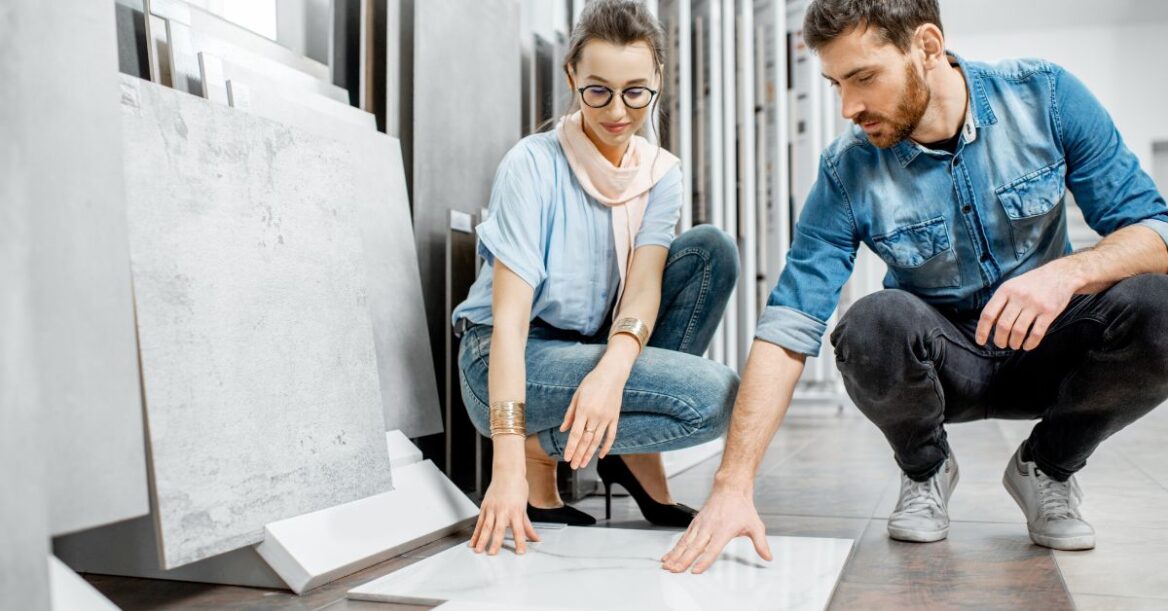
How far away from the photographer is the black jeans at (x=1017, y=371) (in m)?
1.50

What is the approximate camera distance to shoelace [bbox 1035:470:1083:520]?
1.59 metres

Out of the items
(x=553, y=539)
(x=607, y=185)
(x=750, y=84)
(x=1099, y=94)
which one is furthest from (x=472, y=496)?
(x=1099, y=94)

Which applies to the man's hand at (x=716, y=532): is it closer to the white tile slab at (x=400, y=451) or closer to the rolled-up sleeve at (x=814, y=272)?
the rolled-up sleeve at (x=814, y=272)

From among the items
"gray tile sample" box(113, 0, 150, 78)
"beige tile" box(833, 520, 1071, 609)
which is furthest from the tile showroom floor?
"gray tile sample" box(113, 0, 150, 78)

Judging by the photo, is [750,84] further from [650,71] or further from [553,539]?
[553,539]

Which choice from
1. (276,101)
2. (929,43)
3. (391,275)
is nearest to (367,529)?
(391,275)

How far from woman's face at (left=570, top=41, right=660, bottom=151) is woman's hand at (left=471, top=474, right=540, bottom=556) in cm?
67

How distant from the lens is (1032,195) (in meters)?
1.61

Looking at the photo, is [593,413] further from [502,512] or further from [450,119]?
[450,119]

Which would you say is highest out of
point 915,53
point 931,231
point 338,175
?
point 915,53

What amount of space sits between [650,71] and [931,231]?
554 millimetres

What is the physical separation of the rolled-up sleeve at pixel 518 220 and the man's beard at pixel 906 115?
0.57 metres

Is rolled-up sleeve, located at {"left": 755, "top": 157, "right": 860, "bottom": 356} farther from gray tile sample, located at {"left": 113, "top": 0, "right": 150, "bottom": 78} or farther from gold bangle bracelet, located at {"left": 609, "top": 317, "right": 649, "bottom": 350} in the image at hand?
gray tile sample, located at {"left": 113, "top": 0, "right": 150, "bottom": 78}

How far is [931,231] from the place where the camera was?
1638 millimetres
